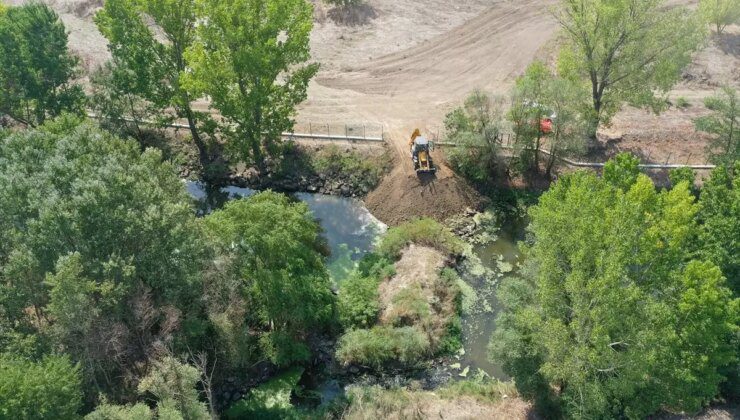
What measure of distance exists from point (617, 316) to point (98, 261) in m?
23.7

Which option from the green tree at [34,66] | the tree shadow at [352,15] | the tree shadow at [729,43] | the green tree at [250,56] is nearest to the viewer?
the green tree at [250,56]

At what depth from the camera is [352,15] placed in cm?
6475

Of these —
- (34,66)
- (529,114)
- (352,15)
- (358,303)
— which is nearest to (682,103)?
(529,114)

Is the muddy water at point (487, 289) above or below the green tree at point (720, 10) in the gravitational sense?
below

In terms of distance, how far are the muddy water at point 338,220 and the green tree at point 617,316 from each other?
14.4 meters

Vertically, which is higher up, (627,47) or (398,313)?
(627,47)

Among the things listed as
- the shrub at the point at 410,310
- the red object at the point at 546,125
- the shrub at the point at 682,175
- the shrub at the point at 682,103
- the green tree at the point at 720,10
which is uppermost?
the green tree at the point at 720,10

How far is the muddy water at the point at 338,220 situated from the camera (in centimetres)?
4088

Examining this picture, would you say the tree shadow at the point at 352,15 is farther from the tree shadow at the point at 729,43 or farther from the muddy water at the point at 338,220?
the tree shadow at the point at 729,43

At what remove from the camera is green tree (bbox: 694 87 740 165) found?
41.2 m

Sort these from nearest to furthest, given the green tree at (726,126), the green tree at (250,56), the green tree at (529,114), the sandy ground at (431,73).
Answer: the green tree at (250,56) → the green tree at (726,126) → the green tree at (529,114) → the sandy ground at (431,73)

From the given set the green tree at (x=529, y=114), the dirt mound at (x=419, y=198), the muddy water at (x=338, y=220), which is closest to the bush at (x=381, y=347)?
the muddy water at (x=338, y=220)

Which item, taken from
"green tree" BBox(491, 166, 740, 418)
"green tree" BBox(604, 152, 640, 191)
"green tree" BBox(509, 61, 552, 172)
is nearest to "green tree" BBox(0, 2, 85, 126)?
"green tree" BBox(509, 61, 552, 172)

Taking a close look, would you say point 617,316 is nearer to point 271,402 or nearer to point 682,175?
point 682,175
